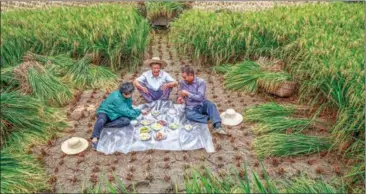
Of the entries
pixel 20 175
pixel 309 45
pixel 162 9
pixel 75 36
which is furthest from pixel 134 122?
pixel 162 9

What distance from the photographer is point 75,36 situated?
7633 mm

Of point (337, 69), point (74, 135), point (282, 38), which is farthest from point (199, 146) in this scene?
point (282, 38)

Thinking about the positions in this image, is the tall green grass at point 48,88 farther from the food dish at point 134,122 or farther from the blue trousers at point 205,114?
the blue trousers at point 205,114

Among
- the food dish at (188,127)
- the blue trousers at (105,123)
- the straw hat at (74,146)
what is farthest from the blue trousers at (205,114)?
the straw hat at (74,146)

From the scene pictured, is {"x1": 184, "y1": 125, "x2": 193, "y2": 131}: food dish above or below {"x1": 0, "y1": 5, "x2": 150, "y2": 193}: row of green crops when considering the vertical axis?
below

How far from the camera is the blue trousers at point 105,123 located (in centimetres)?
516

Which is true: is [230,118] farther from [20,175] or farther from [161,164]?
[20,175]

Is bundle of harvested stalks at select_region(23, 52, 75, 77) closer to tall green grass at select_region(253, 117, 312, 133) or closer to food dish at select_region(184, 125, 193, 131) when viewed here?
food dish at select_region(184, 125, 193, 131)

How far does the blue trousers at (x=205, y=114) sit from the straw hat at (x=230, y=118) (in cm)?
28

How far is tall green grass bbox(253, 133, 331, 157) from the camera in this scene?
16.3ft

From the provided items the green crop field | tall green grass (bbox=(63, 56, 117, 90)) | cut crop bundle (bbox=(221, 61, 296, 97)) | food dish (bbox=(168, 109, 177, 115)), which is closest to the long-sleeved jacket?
the green crop field

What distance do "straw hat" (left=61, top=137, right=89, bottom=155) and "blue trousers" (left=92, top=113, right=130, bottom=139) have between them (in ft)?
0.57

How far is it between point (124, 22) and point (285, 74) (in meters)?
3.44

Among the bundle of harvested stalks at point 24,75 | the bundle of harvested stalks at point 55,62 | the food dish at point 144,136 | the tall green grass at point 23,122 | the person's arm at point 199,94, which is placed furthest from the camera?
the bundle of harvested stalks at point 55,62
